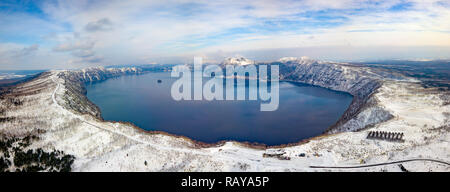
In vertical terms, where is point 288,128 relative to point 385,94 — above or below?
below

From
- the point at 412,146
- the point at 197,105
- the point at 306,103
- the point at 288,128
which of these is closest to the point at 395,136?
the point at 412,146

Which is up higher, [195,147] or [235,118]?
[235,118]

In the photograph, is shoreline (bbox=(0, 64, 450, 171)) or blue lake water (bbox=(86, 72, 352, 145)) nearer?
shoreline (bbox=(0, 64, 450, 171))

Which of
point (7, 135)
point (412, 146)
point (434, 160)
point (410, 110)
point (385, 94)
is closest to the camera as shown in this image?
point (434, 160)

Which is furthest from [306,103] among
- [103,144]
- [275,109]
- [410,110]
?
[103,144]

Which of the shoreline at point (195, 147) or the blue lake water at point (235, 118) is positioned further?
the blue lake water at point (235, 118)

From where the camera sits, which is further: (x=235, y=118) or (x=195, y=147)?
(x=235, y=118)

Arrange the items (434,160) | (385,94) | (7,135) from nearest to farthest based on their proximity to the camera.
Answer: (434,160) → (7,135) → (385,94)

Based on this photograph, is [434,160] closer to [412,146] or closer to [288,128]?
[412,146]
